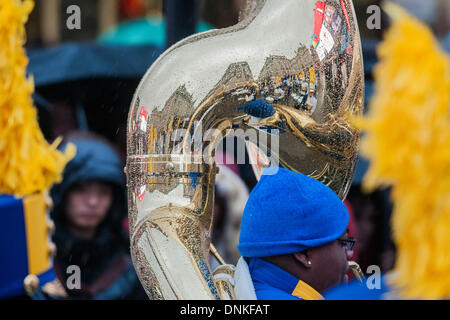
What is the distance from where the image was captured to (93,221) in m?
3.25

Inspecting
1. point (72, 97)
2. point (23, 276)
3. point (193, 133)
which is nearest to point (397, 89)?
point (193, 133)

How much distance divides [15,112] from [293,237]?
0.70m

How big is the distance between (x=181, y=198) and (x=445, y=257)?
2.02 feet

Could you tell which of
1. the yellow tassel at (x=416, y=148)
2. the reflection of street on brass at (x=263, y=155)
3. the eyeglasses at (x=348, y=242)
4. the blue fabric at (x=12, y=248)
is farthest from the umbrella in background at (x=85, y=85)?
the yellow tassel at (x=416, y=148)

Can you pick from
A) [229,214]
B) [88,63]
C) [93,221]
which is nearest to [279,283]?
[229,214]

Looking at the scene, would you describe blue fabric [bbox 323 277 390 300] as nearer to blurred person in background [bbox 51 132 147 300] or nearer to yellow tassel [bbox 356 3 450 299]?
yellow tassel [bbox 356 3 450 299]

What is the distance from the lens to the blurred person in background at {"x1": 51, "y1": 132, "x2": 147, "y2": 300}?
3.17 meters

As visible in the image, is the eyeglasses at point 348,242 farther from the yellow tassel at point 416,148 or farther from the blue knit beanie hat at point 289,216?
the yellow tassel at point 416,148

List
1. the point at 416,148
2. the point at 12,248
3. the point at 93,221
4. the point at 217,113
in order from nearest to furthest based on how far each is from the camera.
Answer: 1. the point at 416,148
2. the point at 217,113
3. the point at 12,248
4. the point at 93,221

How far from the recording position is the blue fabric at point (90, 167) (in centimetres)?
326

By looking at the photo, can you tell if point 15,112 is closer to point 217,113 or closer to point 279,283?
point 217,113

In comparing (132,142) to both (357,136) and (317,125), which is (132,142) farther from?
(357,136)
